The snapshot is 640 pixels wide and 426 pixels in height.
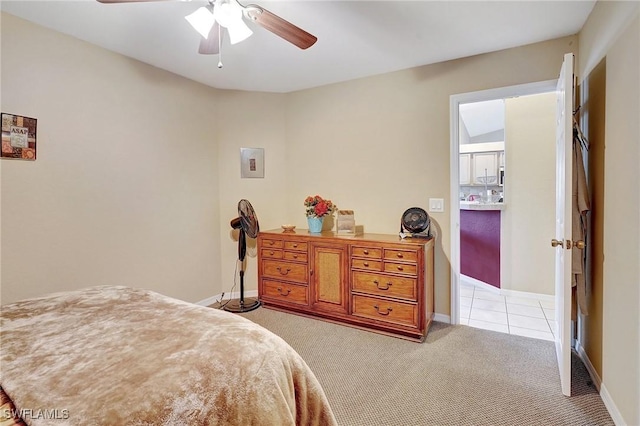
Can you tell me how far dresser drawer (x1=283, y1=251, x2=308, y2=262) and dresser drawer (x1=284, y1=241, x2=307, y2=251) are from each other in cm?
4

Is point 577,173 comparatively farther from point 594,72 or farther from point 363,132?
point 363,132

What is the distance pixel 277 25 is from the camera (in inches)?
68.3

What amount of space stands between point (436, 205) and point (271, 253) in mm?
1816

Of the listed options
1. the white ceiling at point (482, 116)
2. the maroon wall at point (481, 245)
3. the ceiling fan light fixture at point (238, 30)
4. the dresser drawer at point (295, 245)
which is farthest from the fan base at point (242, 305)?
the white ceiling at point (482, 116)

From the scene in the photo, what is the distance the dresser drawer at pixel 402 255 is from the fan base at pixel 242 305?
1.66 meters

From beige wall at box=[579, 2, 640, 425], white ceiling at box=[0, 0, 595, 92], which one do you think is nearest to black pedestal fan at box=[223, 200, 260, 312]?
white ceiling at box=[0, 0, 595, 92]

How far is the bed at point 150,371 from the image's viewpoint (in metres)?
0.83

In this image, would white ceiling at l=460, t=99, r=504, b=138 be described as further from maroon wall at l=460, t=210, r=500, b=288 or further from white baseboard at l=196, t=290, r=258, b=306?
white baseboard at l=196, t=290, r=258, b=306

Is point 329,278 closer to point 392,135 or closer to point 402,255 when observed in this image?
point 402,255

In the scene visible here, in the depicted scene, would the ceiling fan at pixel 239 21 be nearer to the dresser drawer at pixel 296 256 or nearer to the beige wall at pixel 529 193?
the dresser drawer at pixel 296 256

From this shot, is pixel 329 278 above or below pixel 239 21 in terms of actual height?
below

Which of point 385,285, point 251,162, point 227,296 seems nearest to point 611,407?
point 385,285

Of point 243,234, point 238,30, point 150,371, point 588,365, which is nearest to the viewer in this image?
point 150,371

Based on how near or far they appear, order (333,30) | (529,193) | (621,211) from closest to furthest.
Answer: (621,211), (333,30), (529,193)
